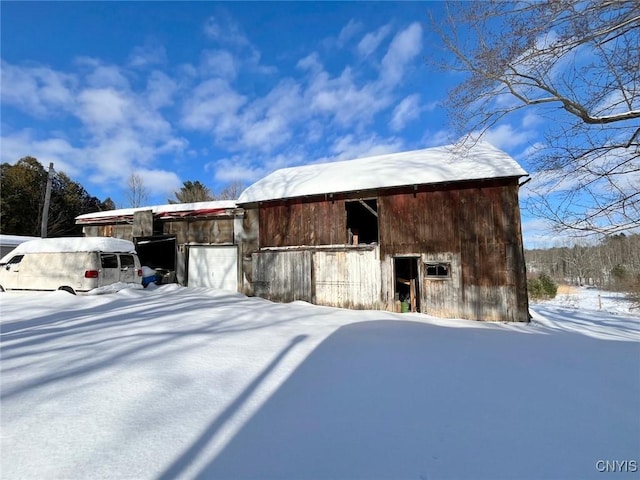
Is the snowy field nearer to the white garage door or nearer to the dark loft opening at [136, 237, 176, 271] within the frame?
the white garage door

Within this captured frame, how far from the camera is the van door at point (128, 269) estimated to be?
1077 centimetres

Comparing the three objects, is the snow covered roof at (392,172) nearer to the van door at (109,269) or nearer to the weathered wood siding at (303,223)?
the weathered wood siding at (303,223)

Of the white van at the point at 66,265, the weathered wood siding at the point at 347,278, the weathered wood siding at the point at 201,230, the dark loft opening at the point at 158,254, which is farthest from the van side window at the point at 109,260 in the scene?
the weathered wood siding at the point at 347,278

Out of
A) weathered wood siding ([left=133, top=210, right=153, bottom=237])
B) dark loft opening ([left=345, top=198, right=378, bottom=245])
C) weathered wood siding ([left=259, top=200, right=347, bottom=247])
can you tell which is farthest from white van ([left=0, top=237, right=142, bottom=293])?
dark loft opening ([left=345, top=198, right=378, bottom=245])

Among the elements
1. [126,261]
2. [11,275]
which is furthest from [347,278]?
[11,275]

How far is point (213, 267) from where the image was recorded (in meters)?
13.8

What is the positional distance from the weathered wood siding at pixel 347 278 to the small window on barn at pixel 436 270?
1.60 meters

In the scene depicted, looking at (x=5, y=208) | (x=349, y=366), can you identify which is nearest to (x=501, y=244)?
(x=349, y=366)

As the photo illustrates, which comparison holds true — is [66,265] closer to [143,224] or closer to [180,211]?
[143,224]

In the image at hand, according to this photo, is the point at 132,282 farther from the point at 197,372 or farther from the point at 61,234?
the point at 61,234

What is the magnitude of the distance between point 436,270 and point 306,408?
330 inches

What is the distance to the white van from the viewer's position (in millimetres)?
9859

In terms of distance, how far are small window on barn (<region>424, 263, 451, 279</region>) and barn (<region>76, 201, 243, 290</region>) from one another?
7.58m

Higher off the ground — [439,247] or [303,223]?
[303,223]
